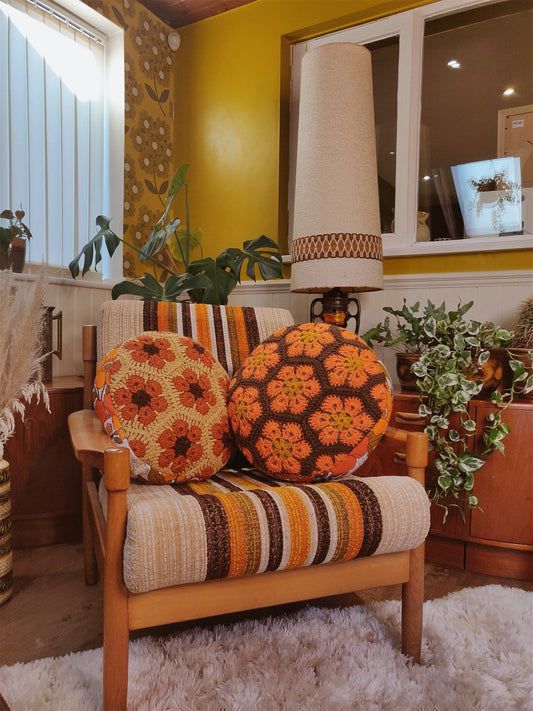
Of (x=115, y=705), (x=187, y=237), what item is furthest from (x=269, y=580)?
(x=187, y=237)

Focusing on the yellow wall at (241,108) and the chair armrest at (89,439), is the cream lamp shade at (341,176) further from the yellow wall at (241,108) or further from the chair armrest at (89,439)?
the chair armrest at (89,439)

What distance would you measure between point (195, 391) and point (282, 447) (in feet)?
0.84

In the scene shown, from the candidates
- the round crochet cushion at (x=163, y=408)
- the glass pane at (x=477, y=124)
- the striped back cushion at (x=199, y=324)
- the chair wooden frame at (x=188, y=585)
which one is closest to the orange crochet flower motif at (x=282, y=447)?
the round crochet cushion at (x=163, y=408)

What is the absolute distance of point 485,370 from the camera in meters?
1.62

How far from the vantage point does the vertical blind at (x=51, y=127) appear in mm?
2133

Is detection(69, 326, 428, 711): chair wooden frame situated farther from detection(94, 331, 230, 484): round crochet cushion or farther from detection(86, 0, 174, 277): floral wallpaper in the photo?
detection(86, 0, 174, 277): floral wallpaper

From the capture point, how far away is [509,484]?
5.22ft

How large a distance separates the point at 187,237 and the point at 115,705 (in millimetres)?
1658

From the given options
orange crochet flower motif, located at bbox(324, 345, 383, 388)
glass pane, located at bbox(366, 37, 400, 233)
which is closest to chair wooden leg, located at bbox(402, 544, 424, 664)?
orange crochet flower motif, located at bbox(324, 345, 383, 388)

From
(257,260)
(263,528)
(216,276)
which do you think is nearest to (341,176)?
(257,260)

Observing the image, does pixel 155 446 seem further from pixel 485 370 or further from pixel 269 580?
pixel 485 370

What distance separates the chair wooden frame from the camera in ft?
3.09

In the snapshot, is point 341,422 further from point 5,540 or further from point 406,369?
point 5,540

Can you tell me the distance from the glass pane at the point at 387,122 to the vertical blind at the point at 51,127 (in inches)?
51.0
